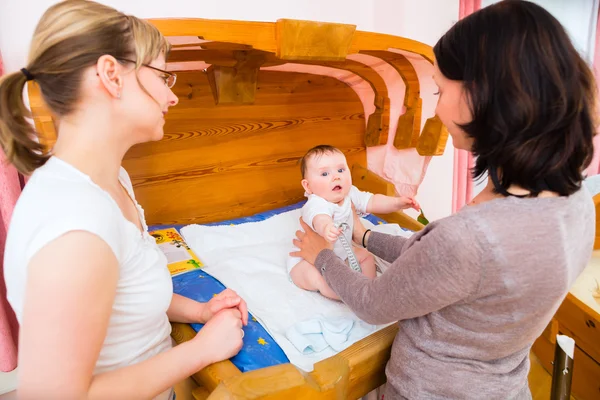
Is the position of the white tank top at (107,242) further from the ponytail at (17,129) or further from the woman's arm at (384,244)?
the woman's arm at (384,244)

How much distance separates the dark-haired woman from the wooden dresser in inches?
35.9

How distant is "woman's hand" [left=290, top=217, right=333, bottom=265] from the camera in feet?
4.75

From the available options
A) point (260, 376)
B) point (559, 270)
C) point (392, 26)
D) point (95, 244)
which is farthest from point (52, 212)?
point (392, 26)

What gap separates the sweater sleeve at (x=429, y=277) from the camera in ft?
2.42

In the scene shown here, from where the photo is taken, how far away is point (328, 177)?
5.53 feet

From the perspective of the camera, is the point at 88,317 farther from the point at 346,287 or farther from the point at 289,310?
the point at 289,310

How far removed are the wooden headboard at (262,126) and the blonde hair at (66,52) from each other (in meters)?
0.49

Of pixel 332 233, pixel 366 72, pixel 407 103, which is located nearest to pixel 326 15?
pixel 366 72

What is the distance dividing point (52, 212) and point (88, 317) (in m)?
0.18

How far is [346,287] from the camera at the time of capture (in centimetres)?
107

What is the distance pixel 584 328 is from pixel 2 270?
2238mm

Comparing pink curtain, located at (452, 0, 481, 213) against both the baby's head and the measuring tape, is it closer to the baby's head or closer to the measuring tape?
the baby's head

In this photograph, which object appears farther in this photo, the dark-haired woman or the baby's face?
the baby's face

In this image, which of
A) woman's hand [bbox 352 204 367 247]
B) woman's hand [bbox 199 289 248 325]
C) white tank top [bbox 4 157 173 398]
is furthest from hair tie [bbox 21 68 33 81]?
woman's hand [bbox 352 204 367 247]
